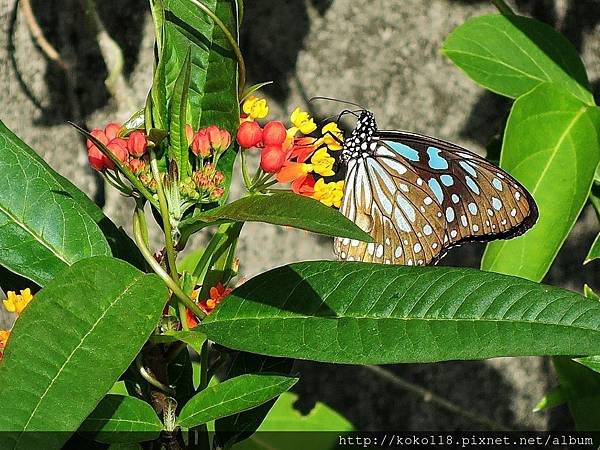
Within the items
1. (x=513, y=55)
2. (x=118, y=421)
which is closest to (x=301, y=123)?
(x=118, y=421)

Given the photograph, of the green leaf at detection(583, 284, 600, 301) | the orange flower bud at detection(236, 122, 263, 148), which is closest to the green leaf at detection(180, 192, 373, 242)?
the orange flower bud at detection(236, 122, 263, 148)

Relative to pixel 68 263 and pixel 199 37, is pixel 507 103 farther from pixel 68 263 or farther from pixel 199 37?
pixel 68 263

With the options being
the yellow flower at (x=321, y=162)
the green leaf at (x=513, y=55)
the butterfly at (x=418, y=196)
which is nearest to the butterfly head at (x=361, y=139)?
the butterfly at (x=418, y=196)

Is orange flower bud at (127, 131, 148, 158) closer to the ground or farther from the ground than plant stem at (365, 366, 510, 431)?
farther from the ground

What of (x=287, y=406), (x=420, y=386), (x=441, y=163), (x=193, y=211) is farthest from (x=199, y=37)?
(x=420, y=386)

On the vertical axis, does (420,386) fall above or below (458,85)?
below

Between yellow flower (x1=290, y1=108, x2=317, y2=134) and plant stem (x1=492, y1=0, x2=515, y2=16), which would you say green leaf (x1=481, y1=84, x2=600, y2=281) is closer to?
plant stem (x1=492, y1=0, x2=515, y2=16)
